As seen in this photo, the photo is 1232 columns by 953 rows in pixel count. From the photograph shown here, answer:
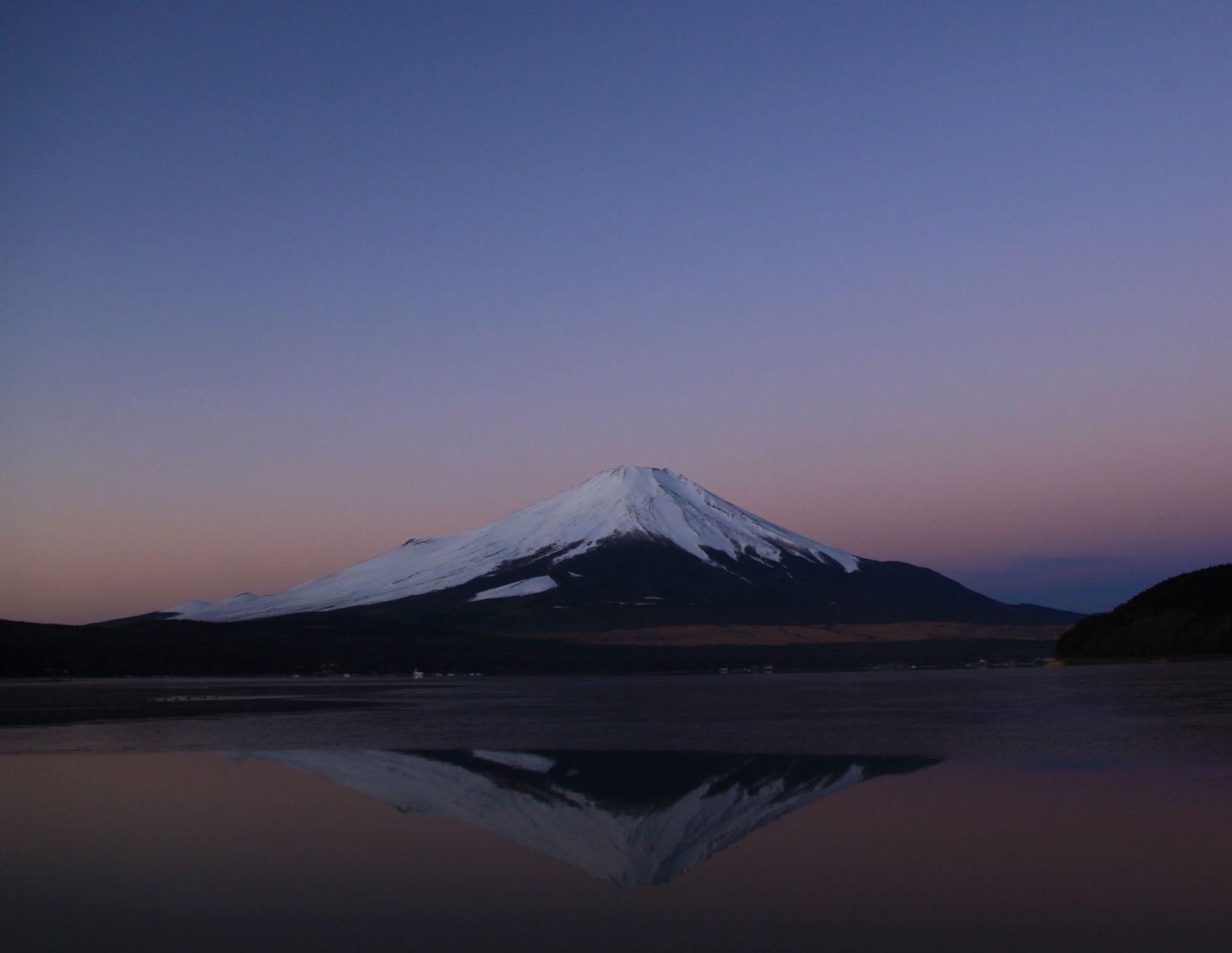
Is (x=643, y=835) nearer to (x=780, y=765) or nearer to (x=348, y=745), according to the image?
(x=780, y=765)

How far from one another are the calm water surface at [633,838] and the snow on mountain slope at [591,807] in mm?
64

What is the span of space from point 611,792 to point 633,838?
12.0 ft

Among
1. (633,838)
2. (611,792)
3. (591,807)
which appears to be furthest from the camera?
(611,792)

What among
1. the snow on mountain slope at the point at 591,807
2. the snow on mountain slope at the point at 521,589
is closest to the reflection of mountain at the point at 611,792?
the snow on mountain slope at the point at 591,807

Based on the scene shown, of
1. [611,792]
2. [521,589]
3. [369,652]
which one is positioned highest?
[521,589]

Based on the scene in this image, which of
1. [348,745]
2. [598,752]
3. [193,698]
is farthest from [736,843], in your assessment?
[193,698]

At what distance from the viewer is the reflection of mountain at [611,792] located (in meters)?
12.7

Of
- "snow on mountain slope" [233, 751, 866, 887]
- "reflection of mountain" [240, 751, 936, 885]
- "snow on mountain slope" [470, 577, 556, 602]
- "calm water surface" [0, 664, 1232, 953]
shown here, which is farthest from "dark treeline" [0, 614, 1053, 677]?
"snow on mountain slope" [233, 751, 866, 887]

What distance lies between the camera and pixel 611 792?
16797 mm

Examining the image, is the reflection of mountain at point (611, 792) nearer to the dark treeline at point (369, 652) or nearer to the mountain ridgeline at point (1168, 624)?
the mountain ridgeline at point (1168, 624)

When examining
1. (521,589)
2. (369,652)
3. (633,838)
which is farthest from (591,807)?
(521,589)

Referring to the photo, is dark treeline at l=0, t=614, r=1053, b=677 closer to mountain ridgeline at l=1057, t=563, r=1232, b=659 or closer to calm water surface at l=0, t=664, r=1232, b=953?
mountain ridgeline at l=1057, t=563, r=1232, b=659

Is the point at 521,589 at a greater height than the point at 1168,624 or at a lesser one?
greater

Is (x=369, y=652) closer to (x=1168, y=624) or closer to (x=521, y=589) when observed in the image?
(x=1168, y=624)
